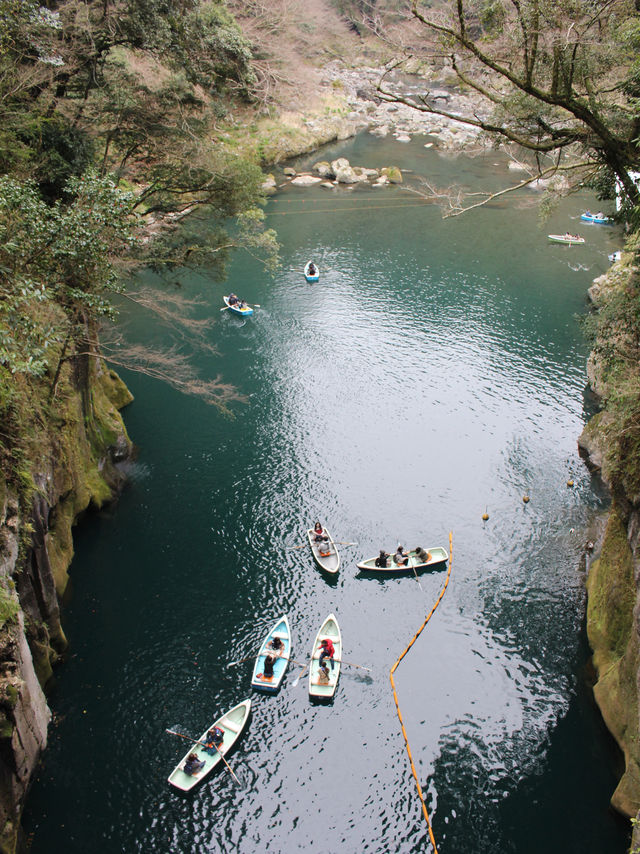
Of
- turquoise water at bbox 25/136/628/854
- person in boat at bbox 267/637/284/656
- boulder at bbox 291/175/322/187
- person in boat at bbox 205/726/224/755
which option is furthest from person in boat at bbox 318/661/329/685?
boulder at bbox 291/175/322/187

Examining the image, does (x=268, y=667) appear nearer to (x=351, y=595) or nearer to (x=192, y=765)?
(x=192, y=765)

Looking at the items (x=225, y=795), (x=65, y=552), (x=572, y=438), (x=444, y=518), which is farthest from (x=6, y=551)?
(x=572, y=438)

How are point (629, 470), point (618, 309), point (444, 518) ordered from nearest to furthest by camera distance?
point (629, 470), point (618, 309), point (444, 518)

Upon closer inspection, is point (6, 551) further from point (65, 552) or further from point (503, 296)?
point (503, 296)

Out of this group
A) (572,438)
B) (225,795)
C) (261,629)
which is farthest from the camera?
(572,438)

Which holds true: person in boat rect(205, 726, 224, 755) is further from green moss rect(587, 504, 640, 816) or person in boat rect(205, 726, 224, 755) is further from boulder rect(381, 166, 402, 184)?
boulder rect(381, 166, 402, 184)

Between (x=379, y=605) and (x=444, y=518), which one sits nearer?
(x=379, y=605)

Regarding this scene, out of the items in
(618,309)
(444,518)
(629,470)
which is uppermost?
(618,309)

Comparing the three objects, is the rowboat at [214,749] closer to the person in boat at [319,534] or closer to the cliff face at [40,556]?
the cliff face at [40,556]

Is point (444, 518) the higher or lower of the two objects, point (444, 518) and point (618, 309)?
→ the lower
